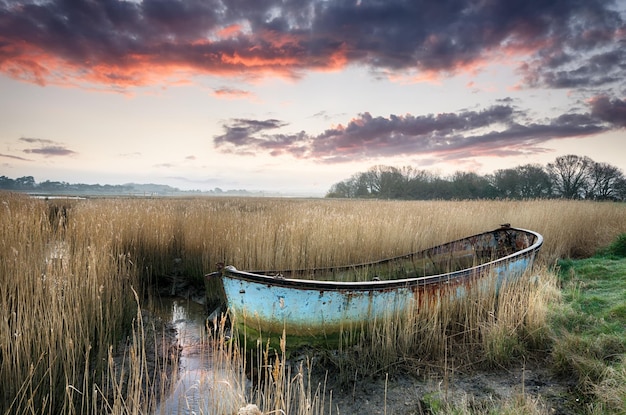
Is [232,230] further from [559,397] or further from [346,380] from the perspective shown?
[559,397]

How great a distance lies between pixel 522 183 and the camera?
37.0m

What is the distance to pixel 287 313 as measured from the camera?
3750 millimetres

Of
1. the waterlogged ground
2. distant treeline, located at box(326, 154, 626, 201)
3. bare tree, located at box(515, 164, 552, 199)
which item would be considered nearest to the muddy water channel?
the waterlogged ground

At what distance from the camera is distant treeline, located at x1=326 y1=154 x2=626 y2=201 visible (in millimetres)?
34062

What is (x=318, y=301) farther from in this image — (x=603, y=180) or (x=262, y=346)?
(x=603, y=180)

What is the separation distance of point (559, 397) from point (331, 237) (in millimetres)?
4510

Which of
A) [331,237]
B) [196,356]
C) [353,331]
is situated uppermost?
[331,237]

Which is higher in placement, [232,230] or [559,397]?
[232,230]

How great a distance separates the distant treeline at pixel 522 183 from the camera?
34062 mm

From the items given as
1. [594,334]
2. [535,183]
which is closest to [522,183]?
[535,183]

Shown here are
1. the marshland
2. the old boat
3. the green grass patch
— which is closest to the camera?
the marshland

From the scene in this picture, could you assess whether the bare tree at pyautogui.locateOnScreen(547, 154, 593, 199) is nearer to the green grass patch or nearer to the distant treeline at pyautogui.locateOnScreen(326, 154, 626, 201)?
the distant treeline at pyautogui.locateOnScreen(326, 154, 626, 201)

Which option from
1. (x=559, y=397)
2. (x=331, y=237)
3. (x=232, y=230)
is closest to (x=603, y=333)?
(x=559, y=397)

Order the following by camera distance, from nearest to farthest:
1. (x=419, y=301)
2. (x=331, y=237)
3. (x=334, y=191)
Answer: (x=419, y=301) < (x=331, y=237) < (x=334, y=191)
